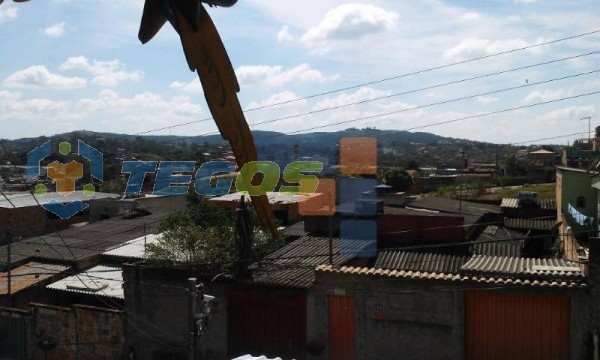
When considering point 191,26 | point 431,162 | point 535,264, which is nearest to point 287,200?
point 535,264

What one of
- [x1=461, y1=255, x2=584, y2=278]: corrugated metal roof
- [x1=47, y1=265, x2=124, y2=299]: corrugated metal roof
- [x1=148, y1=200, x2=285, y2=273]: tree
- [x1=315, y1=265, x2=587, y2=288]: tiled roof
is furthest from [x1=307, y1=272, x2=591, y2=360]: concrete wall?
[x1=47, y1=265, x2=124, y2=299]: corrugated metal roof

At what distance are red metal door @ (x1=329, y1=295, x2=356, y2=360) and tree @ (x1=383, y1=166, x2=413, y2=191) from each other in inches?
1372

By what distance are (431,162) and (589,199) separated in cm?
7622

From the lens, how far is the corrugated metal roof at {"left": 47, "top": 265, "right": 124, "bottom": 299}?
15547 millimetres

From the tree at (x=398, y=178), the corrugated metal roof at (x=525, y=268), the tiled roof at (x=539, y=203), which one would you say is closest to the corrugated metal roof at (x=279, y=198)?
the tiled roof at (x=539, y=203)

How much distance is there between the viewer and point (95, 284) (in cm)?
1616

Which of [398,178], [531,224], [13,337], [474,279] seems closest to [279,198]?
[531,224]

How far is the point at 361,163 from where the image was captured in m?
23.5

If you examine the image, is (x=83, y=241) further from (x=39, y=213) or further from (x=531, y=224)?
(x=531, y=224)

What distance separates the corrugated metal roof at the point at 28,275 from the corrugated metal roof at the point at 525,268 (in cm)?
1119

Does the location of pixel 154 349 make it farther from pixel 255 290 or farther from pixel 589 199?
pixel 589 199

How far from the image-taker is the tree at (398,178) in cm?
4600

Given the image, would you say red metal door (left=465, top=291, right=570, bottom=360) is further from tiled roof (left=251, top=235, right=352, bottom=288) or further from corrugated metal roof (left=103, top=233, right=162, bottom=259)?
corrugated metal roof (left=103, top=233, right=162, bottom=259)

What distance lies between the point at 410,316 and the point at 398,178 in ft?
122
